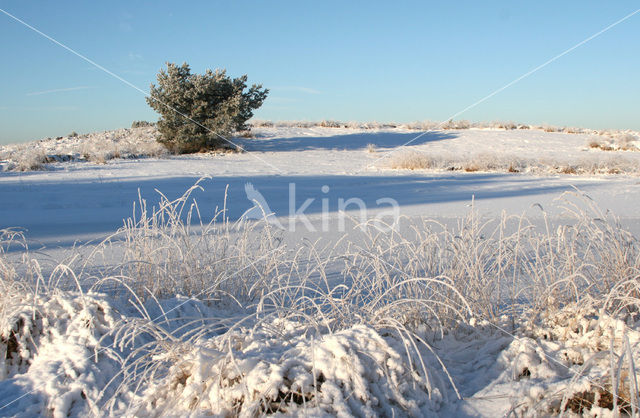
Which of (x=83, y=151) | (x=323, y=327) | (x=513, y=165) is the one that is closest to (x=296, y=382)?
(x=323, y=327)

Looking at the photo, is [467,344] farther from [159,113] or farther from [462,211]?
[159,113]

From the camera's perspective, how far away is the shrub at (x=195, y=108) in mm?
16147

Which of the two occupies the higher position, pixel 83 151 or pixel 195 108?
pixel 195 108

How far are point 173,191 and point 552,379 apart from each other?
7.65 meters

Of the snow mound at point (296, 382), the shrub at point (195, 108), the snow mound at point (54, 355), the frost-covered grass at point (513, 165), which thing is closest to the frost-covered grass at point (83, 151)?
the shrub at point (195, 108)

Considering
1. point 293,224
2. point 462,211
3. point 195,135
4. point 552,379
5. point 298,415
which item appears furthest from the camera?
point 195,135

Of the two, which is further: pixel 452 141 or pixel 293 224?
pixel 452 141

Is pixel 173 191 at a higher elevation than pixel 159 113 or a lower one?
lower

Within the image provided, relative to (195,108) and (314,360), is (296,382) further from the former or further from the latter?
(195,108)

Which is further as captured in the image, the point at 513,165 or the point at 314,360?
the point at 513,165

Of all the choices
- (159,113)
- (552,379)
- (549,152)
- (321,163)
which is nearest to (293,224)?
(552,379)

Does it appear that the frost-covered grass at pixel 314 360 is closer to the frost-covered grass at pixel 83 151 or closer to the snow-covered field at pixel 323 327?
the snow-covered field at pixel 323 327

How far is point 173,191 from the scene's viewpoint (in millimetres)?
8414

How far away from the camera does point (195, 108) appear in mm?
16438
